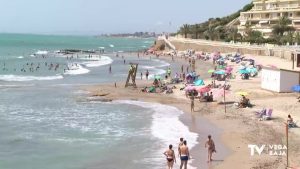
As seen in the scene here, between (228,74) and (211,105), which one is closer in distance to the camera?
(211,105)

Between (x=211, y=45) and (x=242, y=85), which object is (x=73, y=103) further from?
(x=211, y=45)

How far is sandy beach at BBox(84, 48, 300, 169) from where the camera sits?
1773 centimetres

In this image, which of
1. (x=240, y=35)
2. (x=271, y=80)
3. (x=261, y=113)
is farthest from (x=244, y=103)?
(x=240, y=35)

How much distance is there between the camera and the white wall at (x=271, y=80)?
105 ft

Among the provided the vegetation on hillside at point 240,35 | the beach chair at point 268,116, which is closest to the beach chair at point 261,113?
the beach chair at point 268,116

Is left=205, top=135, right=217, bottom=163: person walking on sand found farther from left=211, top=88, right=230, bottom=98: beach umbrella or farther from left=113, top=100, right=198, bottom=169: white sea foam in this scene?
left=211, top=88, right=230, bottom=98: beach umbrella

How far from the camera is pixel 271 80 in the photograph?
3266cm

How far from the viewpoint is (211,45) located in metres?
87.6

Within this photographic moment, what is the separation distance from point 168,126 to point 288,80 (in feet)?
34.7

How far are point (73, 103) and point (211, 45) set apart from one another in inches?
2239

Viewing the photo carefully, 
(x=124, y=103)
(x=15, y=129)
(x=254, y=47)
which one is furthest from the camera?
(x=254, y=47)

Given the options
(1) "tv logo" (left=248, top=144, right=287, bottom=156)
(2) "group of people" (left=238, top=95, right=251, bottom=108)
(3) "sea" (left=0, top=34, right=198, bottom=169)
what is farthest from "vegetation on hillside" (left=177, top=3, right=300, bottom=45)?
(1) "tv logo" (left=248, top=144, right=287, bottom=156)

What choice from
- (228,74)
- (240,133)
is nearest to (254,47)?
(228,74)

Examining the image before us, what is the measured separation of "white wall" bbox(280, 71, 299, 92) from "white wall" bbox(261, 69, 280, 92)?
0.87ft
